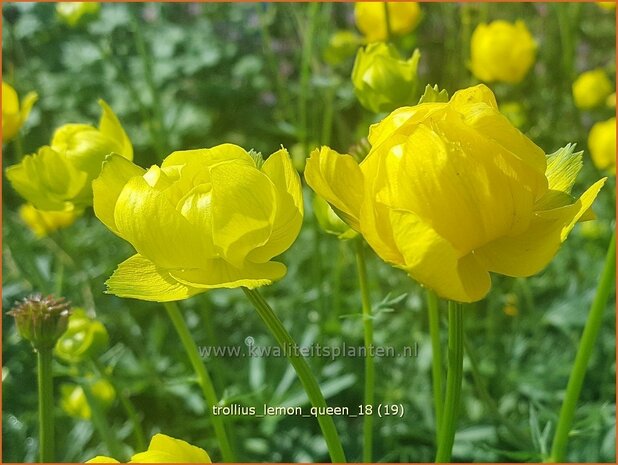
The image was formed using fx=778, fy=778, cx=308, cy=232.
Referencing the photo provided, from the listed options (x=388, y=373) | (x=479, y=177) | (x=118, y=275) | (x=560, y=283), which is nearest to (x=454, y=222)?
(x=479, y=177)

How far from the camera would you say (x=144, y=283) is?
479 mm

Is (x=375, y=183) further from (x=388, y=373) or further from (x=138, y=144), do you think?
(x=138, y=144)

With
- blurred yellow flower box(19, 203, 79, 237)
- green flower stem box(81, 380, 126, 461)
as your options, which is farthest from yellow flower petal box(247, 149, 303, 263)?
blurred yellow flower box(19, 203, 79, 237)

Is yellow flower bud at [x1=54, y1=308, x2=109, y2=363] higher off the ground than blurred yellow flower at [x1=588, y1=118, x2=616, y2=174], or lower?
lower

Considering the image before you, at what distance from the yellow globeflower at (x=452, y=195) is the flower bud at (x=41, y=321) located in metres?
0.26

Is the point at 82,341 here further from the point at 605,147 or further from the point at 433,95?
the point at 605,147

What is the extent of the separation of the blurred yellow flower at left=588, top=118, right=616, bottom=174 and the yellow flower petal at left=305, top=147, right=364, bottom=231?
82cm

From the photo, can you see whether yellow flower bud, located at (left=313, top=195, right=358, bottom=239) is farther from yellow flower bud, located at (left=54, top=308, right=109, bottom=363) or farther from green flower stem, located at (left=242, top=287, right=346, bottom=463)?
yellow flower bud, located at (left=54, top=308, right=109, bottom=363)

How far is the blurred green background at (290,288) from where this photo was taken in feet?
3.27

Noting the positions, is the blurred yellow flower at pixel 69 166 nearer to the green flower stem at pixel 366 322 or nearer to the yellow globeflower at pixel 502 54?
the green flower stem at pixel 366 322

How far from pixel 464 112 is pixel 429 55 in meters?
1.40

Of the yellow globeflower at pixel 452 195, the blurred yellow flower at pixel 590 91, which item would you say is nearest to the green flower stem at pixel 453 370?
the yellow globeflower at pixel 452 195

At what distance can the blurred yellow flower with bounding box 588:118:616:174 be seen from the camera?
115cm

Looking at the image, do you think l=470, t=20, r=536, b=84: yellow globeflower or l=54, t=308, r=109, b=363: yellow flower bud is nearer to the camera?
l=54, t=308, r=109, b=363: yellow flower bud
